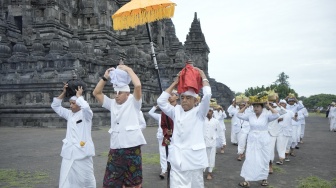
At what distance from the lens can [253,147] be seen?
23.6 ft

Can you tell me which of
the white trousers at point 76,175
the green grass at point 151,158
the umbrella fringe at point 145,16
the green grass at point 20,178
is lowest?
the green grass at point 151,158

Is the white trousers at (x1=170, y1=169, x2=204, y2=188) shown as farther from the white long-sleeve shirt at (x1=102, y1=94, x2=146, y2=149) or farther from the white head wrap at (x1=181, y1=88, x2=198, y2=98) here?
the white head wrap at (x1=181, y1=88, x2=198, y2=98)

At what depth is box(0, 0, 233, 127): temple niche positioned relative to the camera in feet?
58.5

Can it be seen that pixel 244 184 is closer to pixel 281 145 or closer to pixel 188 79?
pixel 281 145

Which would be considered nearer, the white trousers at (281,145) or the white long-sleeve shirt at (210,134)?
the white long-sleeve shirt at (210,134)

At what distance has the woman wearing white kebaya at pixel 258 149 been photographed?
6.90m

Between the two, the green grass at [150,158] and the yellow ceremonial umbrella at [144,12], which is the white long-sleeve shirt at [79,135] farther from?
the green grass at [150,158]

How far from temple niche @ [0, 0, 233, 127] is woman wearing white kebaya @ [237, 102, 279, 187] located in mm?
12107

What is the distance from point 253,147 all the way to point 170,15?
373cm

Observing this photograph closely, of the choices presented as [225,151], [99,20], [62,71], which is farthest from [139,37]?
[225,151]

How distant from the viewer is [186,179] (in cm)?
431

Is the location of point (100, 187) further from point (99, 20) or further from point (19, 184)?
point (99, 20)

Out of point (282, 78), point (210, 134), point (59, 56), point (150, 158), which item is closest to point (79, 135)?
point (210, 134)

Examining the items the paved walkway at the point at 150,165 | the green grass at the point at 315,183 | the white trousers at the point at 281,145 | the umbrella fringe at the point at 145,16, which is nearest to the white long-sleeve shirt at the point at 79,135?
the umbrella fringe at the point at 145,16
